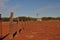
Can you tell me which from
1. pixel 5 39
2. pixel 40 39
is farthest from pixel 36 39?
pixel 5 39

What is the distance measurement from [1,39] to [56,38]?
3.53m

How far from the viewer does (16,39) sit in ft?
31.1

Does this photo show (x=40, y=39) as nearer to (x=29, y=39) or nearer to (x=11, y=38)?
(x=29, y=39)

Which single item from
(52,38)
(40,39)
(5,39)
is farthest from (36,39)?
(5,39)

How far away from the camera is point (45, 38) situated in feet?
31.2

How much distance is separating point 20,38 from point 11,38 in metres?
0.64

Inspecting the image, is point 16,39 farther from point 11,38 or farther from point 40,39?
point 40,39

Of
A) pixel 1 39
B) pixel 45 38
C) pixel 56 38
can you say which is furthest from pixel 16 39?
pixel 56 38

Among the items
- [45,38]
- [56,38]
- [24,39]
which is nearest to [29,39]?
[24,39]

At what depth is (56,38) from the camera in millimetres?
9430

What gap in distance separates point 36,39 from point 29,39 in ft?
1.48

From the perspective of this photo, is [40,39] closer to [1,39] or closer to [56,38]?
[56,38]

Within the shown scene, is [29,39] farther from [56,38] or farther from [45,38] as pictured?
[56,38]

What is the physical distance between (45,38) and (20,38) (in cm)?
160
